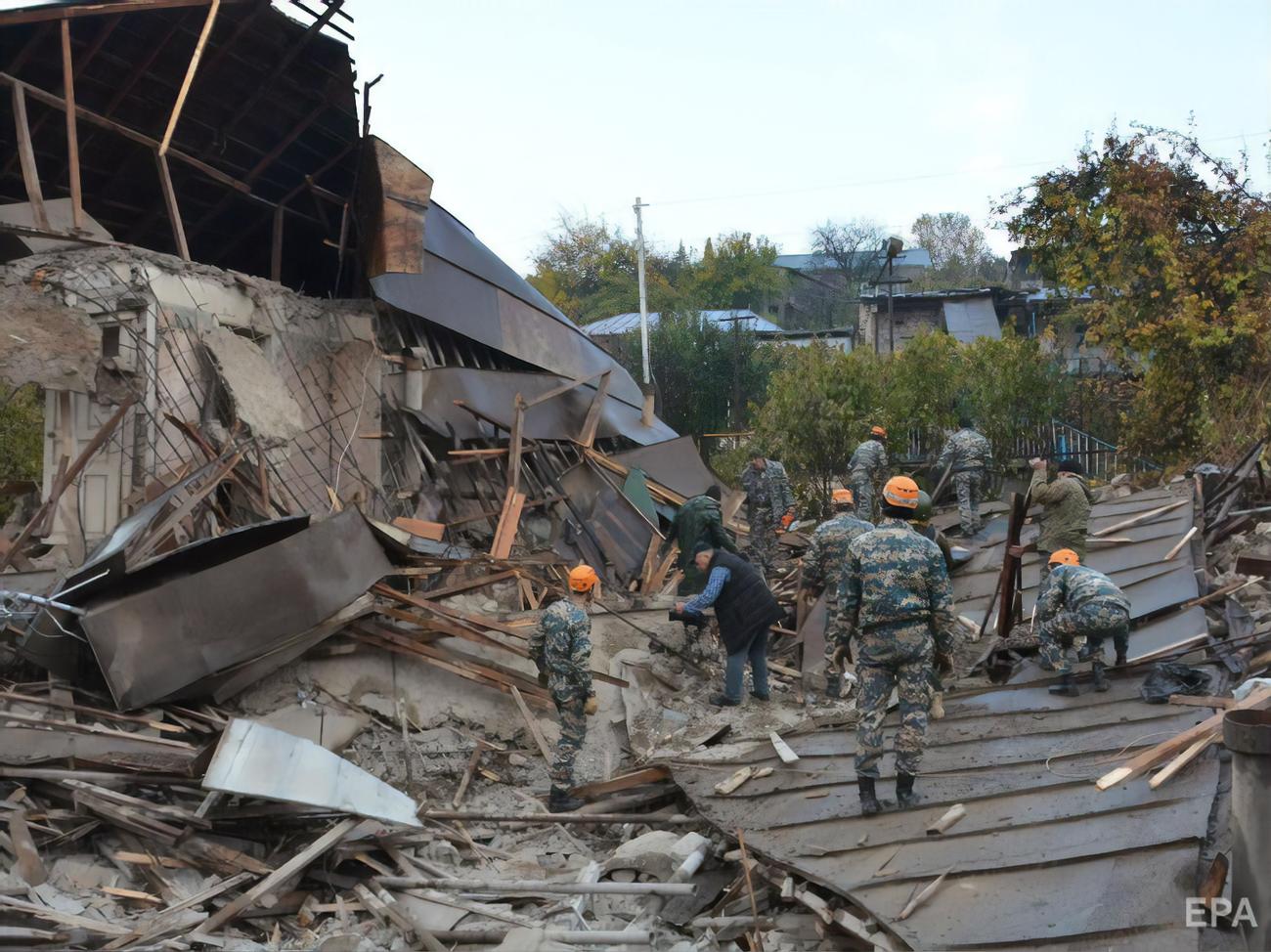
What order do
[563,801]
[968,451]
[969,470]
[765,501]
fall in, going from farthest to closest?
1. [969,470]
2. [968,451]
3. [765,501]
4. [563,801]

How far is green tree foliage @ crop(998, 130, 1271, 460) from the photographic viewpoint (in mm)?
A: 18125

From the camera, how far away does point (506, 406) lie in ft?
46.1

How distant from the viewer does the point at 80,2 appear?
10289mm

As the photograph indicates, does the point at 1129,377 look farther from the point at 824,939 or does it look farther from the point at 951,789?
the point at 824,939

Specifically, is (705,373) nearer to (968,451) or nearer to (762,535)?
(968,451)

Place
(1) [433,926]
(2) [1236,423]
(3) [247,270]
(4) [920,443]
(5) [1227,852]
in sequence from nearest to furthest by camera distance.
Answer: (5) [1227,852], (1) [433,926], (3) [247,270], (2) [1236,423], (4) [920,443]

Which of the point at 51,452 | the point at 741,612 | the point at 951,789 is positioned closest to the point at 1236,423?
the point at 741,612

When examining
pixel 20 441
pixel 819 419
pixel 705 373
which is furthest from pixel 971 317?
pixel 20 441

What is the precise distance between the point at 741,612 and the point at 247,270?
371 inches

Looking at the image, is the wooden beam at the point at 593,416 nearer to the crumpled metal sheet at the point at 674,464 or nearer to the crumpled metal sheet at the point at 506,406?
the crumpled metal sheet at the point at 506,406

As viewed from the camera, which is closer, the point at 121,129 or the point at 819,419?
the point at 121,129

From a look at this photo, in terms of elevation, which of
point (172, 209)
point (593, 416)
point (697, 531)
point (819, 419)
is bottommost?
point (697, 531)

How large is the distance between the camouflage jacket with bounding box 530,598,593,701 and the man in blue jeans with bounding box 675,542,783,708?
1560 millimetres

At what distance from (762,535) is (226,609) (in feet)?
25.0
